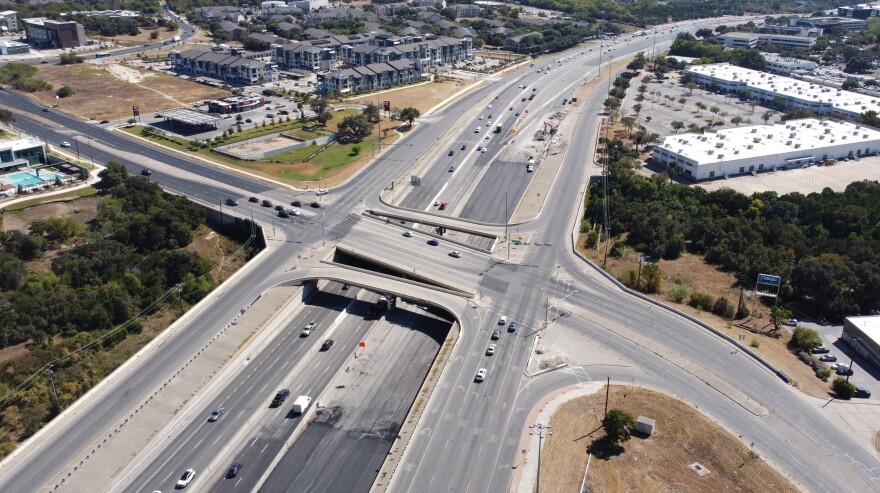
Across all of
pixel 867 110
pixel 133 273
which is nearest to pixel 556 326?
pixel 133 273

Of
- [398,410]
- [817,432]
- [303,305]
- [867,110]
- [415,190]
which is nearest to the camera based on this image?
[817,432]

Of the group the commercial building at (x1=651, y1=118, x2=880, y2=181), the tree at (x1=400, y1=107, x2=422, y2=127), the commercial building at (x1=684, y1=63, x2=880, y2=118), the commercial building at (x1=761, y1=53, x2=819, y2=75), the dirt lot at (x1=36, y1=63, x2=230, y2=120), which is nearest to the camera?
the commercial building at (x1=651, y1=118, x2=880, y2=181)

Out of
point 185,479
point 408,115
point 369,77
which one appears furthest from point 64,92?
point 185,479

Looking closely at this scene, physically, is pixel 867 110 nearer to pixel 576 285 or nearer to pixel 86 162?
pixel 576 285

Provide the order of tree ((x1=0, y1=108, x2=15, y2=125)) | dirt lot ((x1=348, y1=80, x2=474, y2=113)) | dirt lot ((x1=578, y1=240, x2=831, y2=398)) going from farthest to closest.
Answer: dirt lot ((x1=348, y1=80, x2=474, y2=113)) → tree ((x1=0, y1=108, x2=15, y2=125)) → dirt lot ((x1=578, y1=240, x2=831, y2=398))

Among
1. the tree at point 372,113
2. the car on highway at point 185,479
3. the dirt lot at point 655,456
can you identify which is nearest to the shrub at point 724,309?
the dirt lot at point 655,456

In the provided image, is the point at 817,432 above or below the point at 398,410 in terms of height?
above

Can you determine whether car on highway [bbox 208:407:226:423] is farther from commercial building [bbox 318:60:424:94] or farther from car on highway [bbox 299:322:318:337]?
commercial building [bbox 318:60:424:94]

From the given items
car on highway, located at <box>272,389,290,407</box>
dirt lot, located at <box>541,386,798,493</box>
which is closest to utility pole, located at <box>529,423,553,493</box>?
dirt lot, located at <box>541,386,798,493</box>
